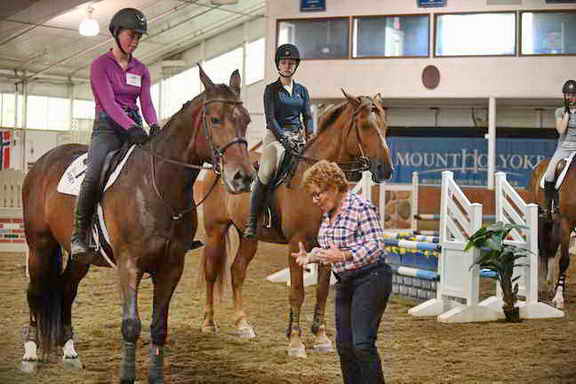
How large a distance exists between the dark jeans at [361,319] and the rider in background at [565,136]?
536 centimetres

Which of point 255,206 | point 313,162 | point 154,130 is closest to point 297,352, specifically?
point 255,206

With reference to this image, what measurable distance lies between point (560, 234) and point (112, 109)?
5998 millimetres

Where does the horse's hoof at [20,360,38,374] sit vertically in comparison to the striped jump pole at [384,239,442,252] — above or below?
below

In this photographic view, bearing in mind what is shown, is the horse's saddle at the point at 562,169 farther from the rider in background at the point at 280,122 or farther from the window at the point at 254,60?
the window at the point at 254,60

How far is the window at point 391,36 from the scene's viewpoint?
20.2m

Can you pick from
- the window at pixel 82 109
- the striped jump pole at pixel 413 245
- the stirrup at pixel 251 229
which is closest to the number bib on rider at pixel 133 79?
the stirrup at pixel 251 229

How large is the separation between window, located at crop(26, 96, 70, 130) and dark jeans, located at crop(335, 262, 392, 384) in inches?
979

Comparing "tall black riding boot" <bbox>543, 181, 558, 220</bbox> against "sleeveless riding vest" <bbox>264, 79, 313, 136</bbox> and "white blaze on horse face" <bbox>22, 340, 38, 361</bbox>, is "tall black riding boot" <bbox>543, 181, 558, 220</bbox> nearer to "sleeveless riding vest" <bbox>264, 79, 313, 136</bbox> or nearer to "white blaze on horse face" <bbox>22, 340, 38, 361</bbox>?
"sleeveless riding vest" <bbox>264, 79, 313, 136</bbox>

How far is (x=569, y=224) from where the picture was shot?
8.60m

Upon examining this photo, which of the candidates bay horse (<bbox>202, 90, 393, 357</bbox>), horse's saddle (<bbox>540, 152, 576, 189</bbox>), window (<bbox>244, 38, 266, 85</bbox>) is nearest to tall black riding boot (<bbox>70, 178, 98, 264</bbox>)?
bay horse (<bbox>202, 90, 393, 357</bbox>)

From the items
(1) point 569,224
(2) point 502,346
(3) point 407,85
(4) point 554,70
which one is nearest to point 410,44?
(3) point 407,85

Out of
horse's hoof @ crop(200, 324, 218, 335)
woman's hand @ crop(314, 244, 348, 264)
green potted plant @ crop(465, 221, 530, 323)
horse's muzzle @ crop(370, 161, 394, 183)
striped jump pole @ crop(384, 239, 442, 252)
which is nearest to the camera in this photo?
woman's hand @ crop(314, 244, 348, 264)

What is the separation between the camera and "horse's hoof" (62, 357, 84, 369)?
5239 mm

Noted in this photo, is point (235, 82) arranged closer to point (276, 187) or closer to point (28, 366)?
point (276, 187)
